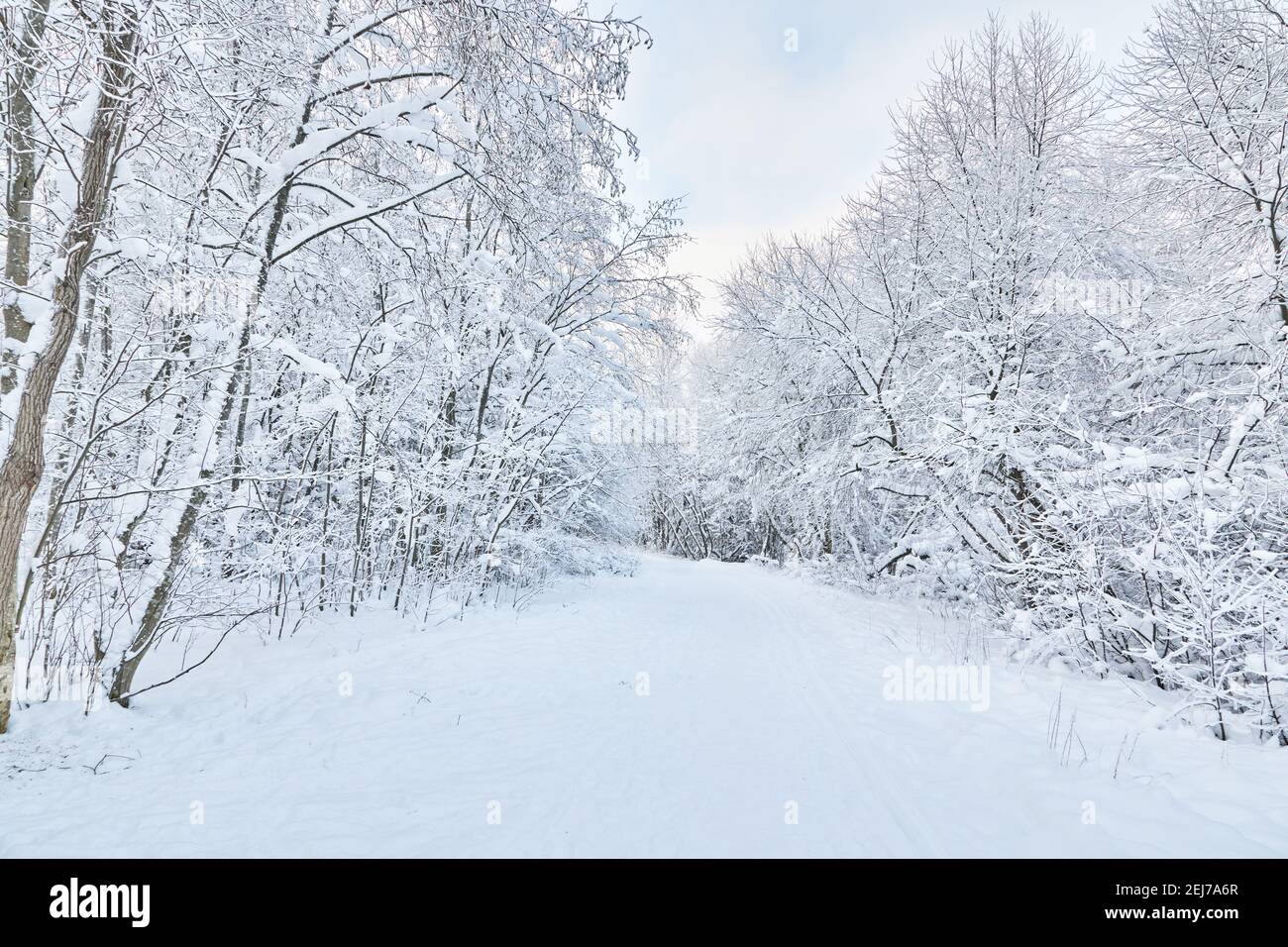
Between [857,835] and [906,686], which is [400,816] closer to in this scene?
[857,835]

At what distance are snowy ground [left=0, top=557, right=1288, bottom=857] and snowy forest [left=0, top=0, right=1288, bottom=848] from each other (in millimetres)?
555

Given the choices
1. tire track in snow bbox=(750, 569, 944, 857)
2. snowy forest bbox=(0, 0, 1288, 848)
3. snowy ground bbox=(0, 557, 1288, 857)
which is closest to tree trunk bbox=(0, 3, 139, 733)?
snowy forest bbox=(0, 0, 1288, 848)

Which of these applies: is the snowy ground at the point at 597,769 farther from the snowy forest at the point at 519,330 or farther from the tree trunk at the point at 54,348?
the tree trunk at the point at 54,348

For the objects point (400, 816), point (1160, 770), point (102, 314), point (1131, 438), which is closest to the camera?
point (400, 816)

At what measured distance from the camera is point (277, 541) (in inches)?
236

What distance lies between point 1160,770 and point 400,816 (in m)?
4.90

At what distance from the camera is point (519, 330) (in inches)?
386

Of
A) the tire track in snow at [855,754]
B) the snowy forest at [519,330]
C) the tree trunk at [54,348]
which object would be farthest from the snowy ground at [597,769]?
the tree trunk at [54,348]

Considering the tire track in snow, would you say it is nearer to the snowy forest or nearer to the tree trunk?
the snowy forest

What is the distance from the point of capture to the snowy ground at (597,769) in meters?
2.76

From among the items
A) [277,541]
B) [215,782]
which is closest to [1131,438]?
[215,782]

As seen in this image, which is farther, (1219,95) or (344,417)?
(1219,95)

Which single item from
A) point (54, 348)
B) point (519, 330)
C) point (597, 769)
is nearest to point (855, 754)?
point (597, 769)

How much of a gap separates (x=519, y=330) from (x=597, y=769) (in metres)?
7.95
